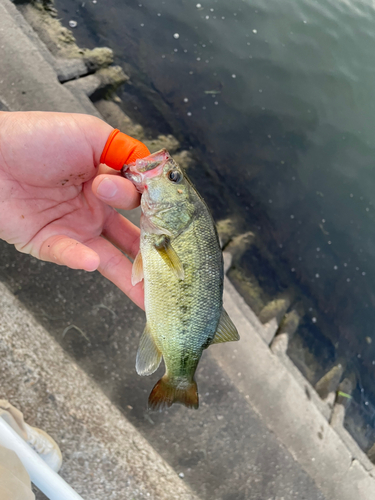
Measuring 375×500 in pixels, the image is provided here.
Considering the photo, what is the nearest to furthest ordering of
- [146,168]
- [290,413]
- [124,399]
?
[146,168]
[124,399]
[290,413]

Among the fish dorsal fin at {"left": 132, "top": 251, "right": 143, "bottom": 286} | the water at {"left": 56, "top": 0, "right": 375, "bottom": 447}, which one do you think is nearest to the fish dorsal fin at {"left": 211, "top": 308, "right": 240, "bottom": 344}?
the fish dorsal fin at {"left": 132, "top": 251, "right": 143, "bottom": 286}

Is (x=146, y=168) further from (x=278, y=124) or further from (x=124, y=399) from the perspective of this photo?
(x=278, y=124)

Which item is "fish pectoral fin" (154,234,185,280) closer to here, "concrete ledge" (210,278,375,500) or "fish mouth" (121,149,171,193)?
"fish mouth" (121,149,171,193)

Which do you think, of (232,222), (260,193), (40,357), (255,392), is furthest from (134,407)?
(260,193)

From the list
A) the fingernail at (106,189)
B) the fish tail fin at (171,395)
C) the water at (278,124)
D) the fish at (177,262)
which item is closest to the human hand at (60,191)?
the fingernail at (106,189)

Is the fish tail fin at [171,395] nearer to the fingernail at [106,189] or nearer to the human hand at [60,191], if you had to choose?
the human hand at [60,191]

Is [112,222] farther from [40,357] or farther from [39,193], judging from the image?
[40,357]

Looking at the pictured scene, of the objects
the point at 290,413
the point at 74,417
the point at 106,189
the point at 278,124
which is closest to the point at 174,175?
the point at 106,189
